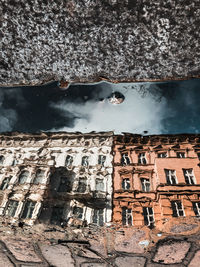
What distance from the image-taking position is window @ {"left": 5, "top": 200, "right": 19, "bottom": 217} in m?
1.33

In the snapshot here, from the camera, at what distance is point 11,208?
1.34 m

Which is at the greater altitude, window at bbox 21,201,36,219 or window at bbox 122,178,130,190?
window at bbox 122,178,130,190

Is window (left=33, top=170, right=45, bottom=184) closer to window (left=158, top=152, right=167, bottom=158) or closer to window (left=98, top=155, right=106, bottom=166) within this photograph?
window (left=98, top=155, right=106, bottom=166)

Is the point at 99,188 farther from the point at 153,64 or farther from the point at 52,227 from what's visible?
the point at 153,64

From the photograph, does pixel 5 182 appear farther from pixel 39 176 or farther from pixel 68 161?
pixel 68 161

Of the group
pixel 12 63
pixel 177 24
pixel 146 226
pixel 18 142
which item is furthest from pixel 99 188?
pixel 177 24

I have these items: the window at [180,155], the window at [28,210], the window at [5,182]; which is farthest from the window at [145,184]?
the window at [5,182]

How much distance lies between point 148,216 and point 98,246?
70cm

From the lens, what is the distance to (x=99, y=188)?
1.41 metres

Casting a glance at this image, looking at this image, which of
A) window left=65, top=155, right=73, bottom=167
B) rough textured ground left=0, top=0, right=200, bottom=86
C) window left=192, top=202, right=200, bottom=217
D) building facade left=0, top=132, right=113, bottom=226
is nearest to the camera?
rough textured ground left=0, top=0, right=200, bottom=86

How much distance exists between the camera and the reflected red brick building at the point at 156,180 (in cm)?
127

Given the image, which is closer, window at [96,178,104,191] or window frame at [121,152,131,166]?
window at [96,178,104,191]

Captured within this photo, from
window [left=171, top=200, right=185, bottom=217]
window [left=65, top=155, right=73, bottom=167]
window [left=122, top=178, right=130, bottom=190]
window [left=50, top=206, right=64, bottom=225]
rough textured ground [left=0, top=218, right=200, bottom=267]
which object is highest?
window [left=65, top=155, right=73, bottom=167]

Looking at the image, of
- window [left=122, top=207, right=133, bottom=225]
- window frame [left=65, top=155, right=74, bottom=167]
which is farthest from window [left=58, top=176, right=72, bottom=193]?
window [left=122, top=207, right=133, bottom=225]
